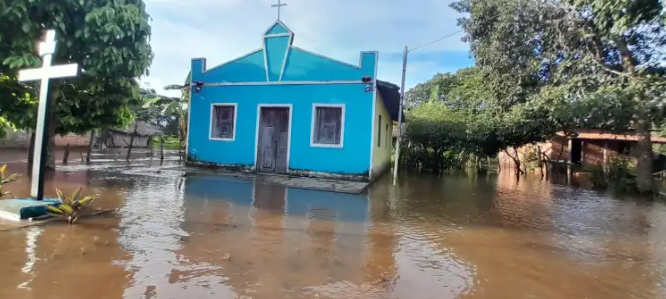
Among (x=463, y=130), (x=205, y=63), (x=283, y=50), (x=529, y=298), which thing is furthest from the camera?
(x=463, y=130)

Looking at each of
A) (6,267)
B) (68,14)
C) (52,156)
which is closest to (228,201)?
(6,267)

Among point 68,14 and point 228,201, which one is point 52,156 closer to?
point 68,14

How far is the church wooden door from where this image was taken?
43.5 feet

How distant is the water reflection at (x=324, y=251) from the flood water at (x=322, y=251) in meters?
0.02

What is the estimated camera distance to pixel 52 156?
11.5 meters

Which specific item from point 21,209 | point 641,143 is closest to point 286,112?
point 21,209

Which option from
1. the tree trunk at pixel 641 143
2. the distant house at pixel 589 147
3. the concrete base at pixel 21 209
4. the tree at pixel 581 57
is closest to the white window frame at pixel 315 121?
the tree at pixel 581 57

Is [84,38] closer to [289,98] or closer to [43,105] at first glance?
[43,105]

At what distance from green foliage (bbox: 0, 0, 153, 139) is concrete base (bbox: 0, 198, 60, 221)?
105 inches

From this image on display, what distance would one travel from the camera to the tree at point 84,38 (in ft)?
26.3

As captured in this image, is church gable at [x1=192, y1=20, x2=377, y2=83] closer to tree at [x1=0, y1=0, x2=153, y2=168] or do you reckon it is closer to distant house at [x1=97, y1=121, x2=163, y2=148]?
tree at [x1=0, y1=0, x2=153, y2=168]

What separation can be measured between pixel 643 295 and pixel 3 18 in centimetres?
1139

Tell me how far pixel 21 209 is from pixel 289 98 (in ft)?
28.2

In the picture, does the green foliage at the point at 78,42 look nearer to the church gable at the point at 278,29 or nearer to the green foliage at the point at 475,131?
the church gable at the point at 278,29
